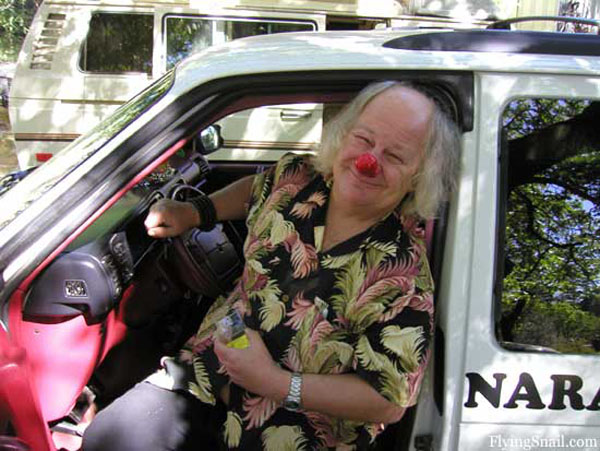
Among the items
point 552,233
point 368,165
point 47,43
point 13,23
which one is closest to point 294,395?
point 368,165

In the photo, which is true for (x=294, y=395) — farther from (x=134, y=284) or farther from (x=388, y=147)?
(x=134, y=284)

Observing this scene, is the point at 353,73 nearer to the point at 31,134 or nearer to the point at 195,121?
A: the point at 195,121

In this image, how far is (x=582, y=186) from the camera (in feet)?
4.84

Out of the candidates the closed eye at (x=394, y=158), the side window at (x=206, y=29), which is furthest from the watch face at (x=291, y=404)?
the side window at (x=206, y=29)

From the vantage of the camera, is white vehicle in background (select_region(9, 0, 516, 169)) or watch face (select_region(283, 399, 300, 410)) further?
white vehicle in background (select_region(9, 0, 516, 169))

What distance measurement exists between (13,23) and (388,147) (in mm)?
14173

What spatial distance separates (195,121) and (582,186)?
978 mm

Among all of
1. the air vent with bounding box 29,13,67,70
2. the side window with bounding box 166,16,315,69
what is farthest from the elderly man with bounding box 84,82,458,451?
the air vent with bounding box 29,13,67,70

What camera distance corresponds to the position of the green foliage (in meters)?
13.0

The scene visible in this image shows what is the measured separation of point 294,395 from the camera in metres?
1.43

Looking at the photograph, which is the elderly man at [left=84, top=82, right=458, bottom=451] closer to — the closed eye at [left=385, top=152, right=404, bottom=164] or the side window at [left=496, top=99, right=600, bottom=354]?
the closed eye at [left=385, top=152, right=404, bottom=164]

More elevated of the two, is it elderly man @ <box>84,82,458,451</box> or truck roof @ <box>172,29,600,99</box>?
truck roof @ <box>172,29,600,99</box>

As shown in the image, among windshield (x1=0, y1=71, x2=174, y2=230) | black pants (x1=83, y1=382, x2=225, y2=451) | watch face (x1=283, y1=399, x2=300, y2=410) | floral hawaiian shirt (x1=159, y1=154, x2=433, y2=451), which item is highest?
windshield (x1=0, y1=71, x2=174, y2=230)

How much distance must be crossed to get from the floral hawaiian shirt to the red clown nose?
0.14 meters
